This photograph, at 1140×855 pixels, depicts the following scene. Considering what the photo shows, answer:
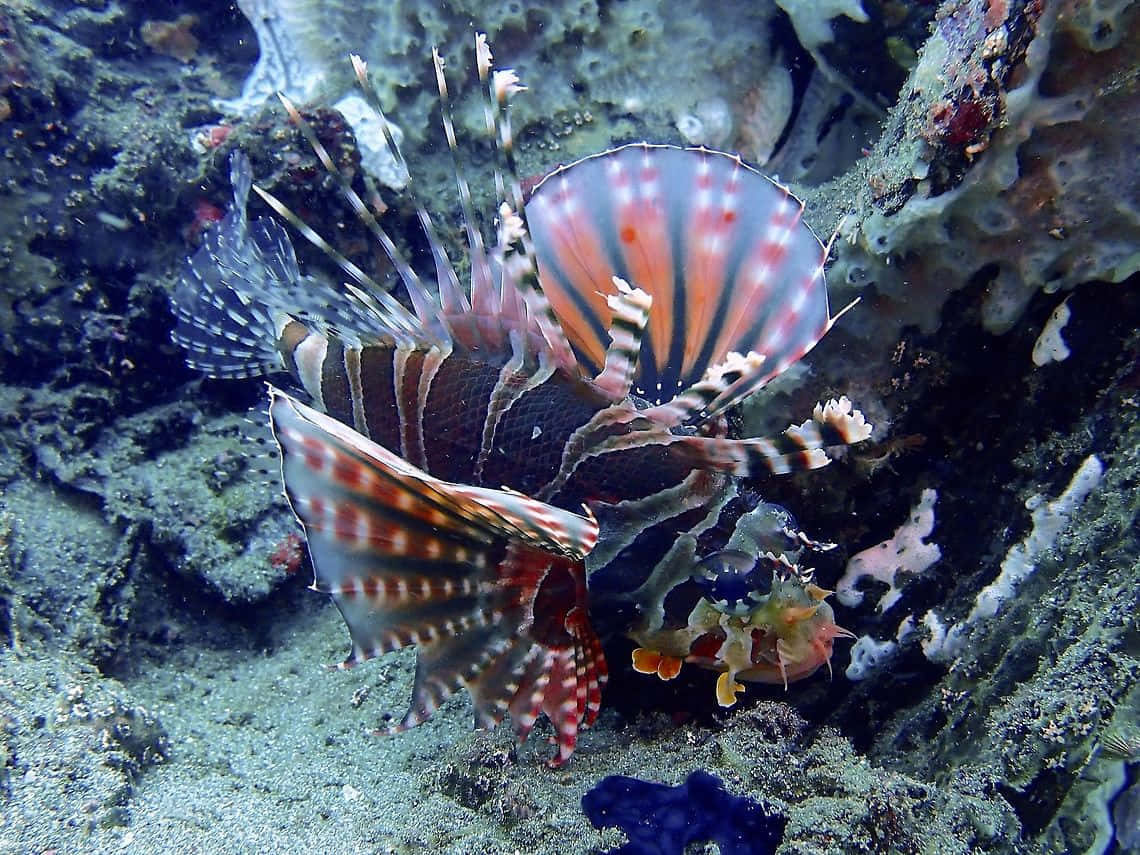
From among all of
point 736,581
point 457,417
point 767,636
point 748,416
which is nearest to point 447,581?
point 457,417

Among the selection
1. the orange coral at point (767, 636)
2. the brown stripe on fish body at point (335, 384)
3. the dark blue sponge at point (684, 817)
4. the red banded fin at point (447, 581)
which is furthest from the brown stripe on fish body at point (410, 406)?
the dark blue sponge at point (684, 817)

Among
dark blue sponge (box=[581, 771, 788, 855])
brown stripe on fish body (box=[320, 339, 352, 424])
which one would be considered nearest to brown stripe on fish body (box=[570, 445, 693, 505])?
dark blue sponge (box=[581, 771, 788, 855])

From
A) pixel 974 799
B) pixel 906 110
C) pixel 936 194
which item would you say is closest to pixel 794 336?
pixel 936 194

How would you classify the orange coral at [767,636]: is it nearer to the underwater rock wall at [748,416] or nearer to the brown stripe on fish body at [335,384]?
the underwater rock wall at [748,416]

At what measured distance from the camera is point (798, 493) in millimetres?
2830

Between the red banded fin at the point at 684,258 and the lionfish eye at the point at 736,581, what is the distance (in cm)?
52

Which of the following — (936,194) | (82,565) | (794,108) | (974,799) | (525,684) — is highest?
(794,108)

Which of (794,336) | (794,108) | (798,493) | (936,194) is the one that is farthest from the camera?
(794,108)

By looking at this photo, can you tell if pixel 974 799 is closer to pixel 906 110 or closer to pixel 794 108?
pixel 906 110

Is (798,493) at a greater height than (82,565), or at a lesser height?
greater

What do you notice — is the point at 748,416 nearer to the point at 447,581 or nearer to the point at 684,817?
the point at 447,581

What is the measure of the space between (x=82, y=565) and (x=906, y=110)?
405 cm

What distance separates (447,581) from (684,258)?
1414mm

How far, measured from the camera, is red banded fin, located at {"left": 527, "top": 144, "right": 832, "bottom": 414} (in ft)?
8.30
